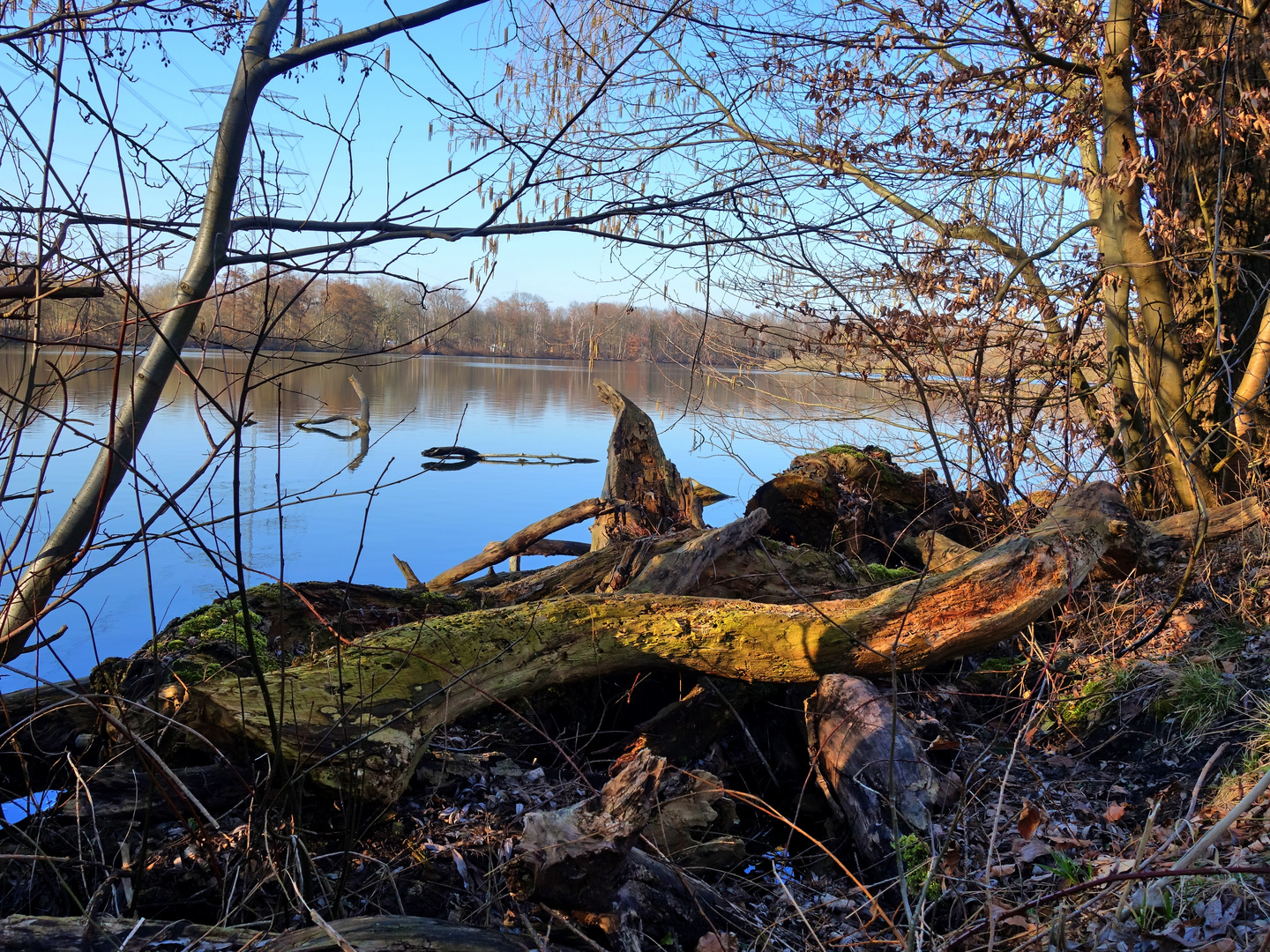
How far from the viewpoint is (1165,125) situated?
252 inches

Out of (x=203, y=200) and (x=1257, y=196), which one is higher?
(x=1257, y=196)

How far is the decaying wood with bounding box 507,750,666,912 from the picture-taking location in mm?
2359

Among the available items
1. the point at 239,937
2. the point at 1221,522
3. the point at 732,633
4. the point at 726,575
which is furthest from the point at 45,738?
the point at 1221,522

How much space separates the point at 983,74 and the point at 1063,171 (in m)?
1.22

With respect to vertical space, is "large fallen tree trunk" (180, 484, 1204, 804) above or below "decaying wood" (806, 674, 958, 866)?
above

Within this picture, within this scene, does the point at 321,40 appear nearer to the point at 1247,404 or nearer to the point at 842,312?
the point at 842,312

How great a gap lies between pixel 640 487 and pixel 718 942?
17.7ft

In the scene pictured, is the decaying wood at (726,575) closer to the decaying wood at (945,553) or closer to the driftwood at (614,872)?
the decaying wood at (945,553)

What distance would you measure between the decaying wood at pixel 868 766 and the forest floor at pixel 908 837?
0.34 ft

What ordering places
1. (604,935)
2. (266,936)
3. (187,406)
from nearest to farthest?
(266,936)
(604,935)
(187,406)

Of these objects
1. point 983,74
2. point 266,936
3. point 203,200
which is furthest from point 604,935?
point 983,74

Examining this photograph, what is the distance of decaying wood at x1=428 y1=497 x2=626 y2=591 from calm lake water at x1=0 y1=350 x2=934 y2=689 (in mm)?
902

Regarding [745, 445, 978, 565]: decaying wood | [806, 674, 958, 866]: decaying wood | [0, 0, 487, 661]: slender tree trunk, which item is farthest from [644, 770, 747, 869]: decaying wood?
[745, 445, 978, 565]: decaying wood

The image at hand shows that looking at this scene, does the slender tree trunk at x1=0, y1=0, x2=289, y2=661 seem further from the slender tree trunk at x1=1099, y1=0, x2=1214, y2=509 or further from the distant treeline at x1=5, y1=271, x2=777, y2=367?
the slender tree trunk at x1=1099, y1=0, x2=1214, y2=509
